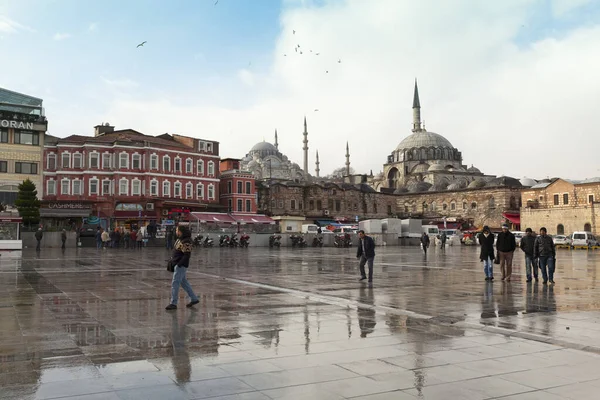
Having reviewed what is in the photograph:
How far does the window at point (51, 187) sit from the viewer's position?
4812 centimetres

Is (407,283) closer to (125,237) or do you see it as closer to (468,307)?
(468,307)

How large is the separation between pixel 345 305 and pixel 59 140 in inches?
1818

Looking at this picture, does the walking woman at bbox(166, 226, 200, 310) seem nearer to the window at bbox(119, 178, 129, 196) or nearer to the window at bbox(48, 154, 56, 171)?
the window at bbox(119, 178, 129, 196)

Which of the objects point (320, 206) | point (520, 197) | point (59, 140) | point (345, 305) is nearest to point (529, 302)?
point (345, 305)

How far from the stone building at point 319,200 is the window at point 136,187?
17.5 m

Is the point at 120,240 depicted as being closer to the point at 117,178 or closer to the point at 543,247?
the point at 117,178

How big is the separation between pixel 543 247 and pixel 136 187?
43072mm

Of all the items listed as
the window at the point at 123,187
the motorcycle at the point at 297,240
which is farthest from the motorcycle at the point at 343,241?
the window at the point at 123,187

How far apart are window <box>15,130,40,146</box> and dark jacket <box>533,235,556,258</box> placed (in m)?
40.7

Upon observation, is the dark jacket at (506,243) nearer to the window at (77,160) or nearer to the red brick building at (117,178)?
the red brick building at (117,178)

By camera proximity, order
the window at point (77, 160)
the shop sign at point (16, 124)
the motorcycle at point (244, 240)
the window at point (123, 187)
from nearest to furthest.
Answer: the motorcycle at point (244, 240), the shop sign at point (16, 124), the window at point (77, 160), the window at point (123, 187)

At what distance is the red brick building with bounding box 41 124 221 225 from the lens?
4822 cm

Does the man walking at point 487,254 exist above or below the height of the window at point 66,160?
below

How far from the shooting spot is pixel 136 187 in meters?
50.7
